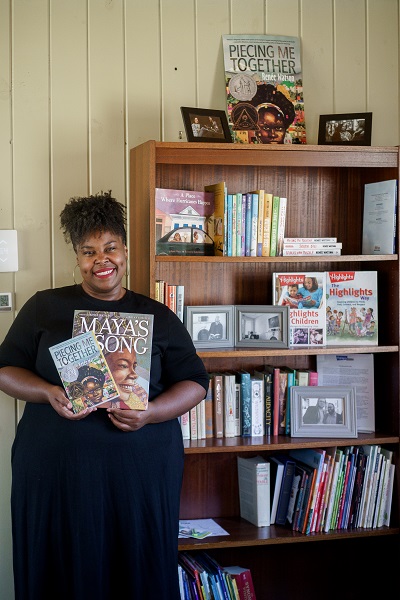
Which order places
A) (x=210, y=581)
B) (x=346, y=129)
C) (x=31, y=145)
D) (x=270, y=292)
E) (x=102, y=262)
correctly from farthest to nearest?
1. (x=270, y=292)
2. (x=346, y=129)
3. (x=31, y=145)
4. (x=210, y=581)
5. (x=102, y=262)

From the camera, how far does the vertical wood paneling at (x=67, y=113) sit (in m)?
2.78

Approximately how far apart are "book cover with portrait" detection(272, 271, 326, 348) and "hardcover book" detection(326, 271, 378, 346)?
0.04 m

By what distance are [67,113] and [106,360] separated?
1069mm

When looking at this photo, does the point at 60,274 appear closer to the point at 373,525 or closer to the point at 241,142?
the point at 241,142

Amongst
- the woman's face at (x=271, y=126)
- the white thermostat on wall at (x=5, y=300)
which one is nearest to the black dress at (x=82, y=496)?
the white thermostat on wall at (x=5, y=300)

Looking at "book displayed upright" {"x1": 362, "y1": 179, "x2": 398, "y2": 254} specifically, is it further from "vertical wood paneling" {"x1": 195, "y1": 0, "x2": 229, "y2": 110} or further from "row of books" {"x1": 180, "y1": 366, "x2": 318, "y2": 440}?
"vertical wood paneling" {"x1": 195, "y1": 0, "x2": 229, "y2": 110}

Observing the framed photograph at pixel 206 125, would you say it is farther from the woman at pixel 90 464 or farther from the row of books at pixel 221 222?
the woman at pixel 90 464

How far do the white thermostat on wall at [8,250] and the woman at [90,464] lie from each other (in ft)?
1.43

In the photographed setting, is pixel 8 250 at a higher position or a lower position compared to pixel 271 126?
lower

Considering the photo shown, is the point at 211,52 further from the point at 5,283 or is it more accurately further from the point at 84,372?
the point at 84,372

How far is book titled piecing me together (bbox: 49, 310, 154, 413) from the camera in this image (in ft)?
7.16

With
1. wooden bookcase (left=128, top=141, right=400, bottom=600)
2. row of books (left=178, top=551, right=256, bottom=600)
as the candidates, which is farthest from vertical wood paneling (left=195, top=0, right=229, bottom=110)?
row of books (left=178, top=551, right=256, bottom=600)

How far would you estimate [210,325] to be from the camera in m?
2.78

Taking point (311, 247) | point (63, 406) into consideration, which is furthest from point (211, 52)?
point (63, 406)
